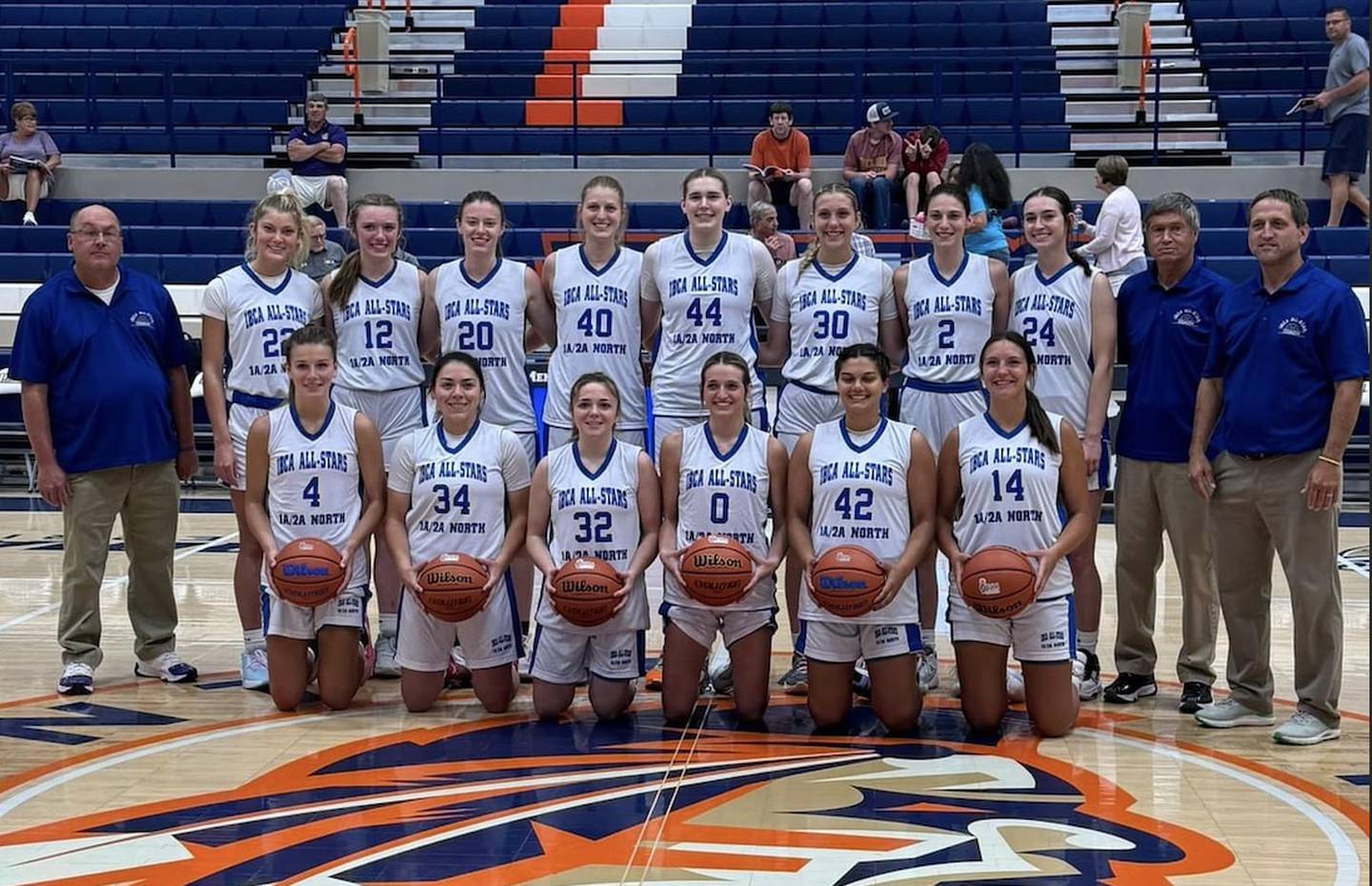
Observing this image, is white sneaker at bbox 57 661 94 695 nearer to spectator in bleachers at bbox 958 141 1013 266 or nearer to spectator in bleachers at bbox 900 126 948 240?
spectator in bleachers at bbox 958 141 1013 266

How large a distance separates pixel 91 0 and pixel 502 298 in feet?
46.4

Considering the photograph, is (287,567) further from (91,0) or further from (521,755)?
(91,0)

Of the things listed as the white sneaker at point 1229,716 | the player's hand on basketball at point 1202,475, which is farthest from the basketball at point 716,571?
the white sneaker at point 1229,716

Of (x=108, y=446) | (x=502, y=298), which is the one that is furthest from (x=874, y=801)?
(x=108, y=446)

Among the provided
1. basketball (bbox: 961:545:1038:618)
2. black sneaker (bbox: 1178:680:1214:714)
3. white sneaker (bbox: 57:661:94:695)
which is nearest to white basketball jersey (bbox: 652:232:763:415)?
basketball (bbox: 961:545:1038:618)

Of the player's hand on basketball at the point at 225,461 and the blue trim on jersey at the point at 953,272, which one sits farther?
the player's hand on basketball at the point at 225,461

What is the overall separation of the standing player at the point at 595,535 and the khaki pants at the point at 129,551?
1456 millimetres

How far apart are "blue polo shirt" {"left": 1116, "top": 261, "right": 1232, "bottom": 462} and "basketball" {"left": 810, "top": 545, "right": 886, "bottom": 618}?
112 cm

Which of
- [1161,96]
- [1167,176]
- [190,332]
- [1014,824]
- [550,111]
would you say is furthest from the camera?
[550,111]

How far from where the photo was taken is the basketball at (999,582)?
4469 millimetres

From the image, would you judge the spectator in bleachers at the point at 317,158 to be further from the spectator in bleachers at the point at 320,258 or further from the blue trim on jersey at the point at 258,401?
the blue trim on jersey at the point at 258,401

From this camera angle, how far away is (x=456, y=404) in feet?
16.2

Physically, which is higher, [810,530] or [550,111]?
[550,111]

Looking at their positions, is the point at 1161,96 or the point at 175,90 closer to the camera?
the point at 1161,96
